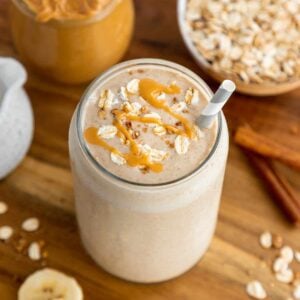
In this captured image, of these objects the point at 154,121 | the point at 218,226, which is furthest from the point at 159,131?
the point at 218,226

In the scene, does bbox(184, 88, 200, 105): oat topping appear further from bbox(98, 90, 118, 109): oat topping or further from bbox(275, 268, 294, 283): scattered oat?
bbox(275, 268, 294, 283): scattered oat

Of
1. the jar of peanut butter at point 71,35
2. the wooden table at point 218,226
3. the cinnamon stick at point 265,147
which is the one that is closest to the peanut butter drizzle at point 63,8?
the jar of peanut butter at point 71,35

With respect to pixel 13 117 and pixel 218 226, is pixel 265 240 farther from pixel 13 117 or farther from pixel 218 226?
pixel 13 117

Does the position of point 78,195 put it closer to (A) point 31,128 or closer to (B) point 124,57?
(A) point 31,128

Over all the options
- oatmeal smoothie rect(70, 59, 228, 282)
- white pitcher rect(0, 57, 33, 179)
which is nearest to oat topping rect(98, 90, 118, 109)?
oatmeal smoothie rect(70, 59, 228, 282)

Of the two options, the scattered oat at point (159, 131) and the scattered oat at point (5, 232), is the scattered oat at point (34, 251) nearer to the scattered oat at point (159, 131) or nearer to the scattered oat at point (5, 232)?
A: the scattered oat at point (5, 232)
